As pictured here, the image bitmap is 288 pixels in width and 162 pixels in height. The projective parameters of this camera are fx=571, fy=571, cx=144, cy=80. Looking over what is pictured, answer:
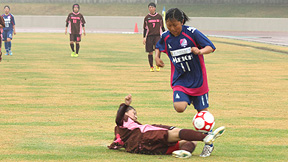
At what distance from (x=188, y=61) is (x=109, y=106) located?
13.5 ft

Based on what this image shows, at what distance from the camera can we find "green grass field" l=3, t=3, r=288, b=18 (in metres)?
59.9

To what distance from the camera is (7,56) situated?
25.0 metres

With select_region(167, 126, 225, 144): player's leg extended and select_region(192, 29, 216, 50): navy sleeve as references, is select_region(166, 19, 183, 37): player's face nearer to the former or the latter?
select_region(192, 29, 216, 50): navy sleeve

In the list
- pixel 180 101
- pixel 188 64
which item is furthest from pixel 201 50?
pixel 180 101

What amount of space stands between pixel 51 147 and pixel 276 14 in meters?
54.0

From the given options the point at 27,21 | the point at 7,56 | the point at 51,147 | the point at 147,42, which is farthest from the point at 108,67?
the point at 27,21

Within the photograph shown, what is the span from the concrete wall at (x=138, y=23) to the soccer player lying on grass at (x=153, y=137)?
49.5m

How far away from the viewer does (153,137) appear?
7.01 meters

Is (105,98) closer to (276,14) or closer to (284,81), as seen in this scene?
(284,81)

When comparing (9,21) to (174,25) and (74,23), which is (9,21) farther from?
(174,25)

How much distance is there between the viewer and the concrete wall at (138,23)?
2205 inches

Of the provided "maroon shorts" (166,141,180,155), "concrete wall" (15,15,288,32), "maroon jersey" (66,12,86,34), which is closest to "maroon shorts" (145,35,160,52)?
"maroon jersey" (66,12,86,34)

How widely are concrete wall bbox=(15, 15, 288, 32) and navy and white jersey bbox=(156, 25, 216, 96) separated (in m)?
48.8

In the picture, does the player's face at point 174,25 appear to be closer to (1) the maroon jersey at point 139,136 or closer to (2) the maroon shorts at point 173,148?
(1) the maroon jersey at point 139,136
